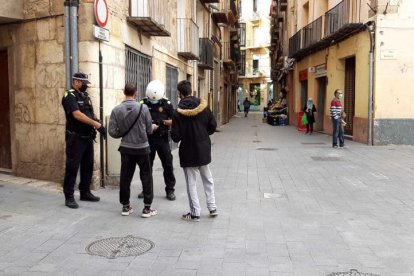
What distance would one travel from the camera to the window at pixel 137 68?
9719mm

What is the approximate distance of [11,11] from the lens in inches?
314

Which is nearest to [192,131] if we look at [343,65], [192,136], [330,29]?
[192,136]

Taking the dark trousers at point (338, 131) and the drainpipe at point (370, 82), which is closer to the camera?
the dark trousers at point (338, 131)

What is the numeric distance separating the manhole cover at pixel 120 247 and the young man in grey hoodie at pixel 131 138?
1012 mm

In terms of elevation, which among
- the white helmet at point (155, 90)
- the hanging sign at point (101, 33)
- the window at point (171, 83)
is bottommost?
the white helmet at point (155, 90)

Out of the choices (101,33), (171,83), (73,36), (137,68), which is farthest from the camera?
(171,83)

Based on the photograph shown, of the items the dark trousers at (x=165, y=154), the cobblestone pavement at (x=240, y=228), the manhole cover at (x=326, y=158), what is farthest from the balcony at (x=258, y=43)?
the dark trousers at (x=165, y=154)

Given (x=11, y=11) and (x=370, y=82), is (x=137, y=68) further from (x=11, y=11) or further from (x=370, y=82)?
(x=370, y=82)

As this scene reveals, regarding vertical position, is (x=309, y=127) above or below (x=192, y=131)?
below

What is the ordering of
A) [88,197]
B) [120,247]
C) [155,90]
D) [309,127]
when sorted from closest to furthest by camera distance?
1. [120,247]
2. [155,90]
3. [88,197]
4. [309,127]

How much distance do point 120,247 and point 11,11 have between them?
199 inches

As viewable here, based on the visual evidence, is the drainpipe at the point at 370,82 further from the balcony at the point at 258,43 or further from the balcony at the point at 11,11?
the balcony at the point at 258,43

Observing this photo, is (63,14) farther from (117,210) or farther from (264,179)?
(264,179)

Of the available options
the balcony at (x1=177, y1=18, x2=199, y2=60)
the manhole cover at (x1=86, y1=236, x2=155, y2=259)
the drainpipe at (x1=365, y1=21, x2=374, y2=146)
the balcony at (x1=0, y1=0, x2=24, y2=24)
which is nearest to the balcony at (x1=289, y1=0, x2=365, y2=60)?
the drainpipe at (x1=365, y1=21, x2=374, y2=146)
